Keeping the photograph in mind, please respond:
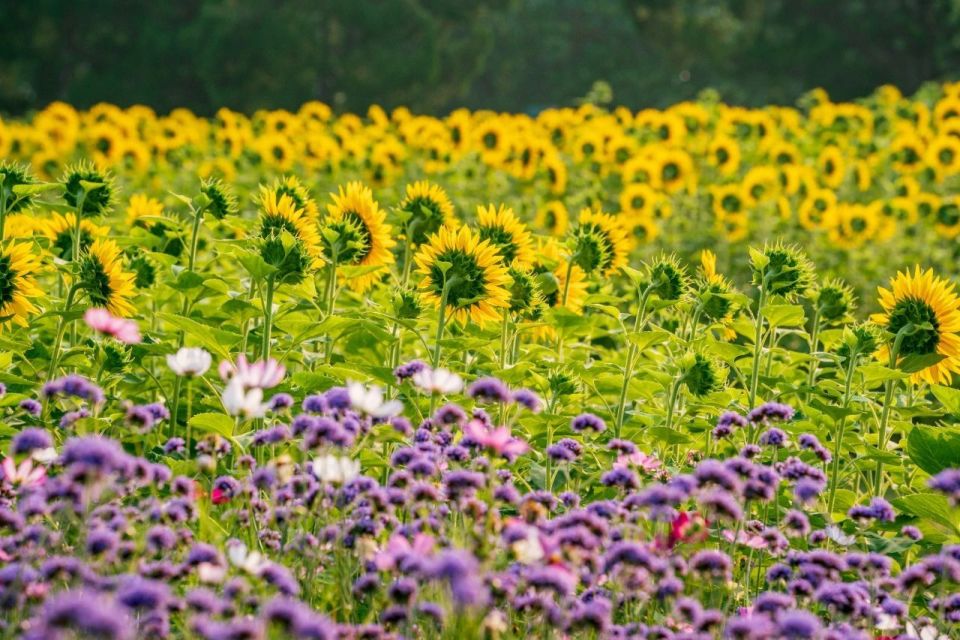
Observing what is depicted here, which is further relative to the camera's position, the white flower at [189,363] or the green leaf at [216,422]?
the green leaf at [216,422]

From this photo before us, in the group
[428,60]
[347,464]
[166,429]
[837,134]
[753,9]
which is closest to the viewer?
[347,464]

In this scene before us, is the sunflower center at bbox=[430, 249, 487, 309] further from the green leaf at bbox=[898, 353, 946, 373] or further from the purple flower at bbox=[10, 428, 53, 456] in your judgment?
the purple flower at bbox=[10, 428, 53, 456]

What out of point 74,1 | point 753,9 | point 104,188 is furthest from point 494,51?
point 104,188

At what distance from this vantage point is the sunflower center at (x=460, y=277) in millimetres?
3482

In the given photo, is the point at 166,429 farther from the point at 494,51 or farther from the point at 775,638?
the point at 494,51

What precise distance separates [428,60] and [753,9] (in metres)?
6.48

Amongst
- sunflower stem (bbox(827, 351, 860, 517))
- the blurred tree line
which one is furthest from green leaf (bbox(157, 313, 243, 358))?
the blurred tree line

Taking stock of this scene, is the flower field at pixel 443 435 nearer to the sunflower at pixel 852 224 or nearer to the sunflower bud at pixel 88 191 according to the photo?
the sunflower bud at pixel 88 191

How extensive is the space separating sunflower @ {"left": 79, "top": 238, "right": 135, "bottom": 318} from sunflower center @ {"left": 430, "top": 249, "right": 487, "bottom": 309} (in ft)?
2.76

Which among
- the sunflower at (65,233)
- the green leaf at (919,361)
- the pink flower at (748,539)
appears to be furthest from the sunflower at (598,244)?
the sunflower at (65,233)

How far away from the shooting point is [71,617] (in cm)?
143

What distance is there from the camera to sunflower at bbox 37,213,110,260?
13.6 ft

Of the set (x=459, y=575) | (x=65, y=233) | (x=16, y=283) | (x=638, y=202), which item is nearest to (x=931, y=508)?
(x=459, y=575)

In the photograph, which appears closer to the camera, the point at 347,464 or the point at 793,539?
the point at 347,464
